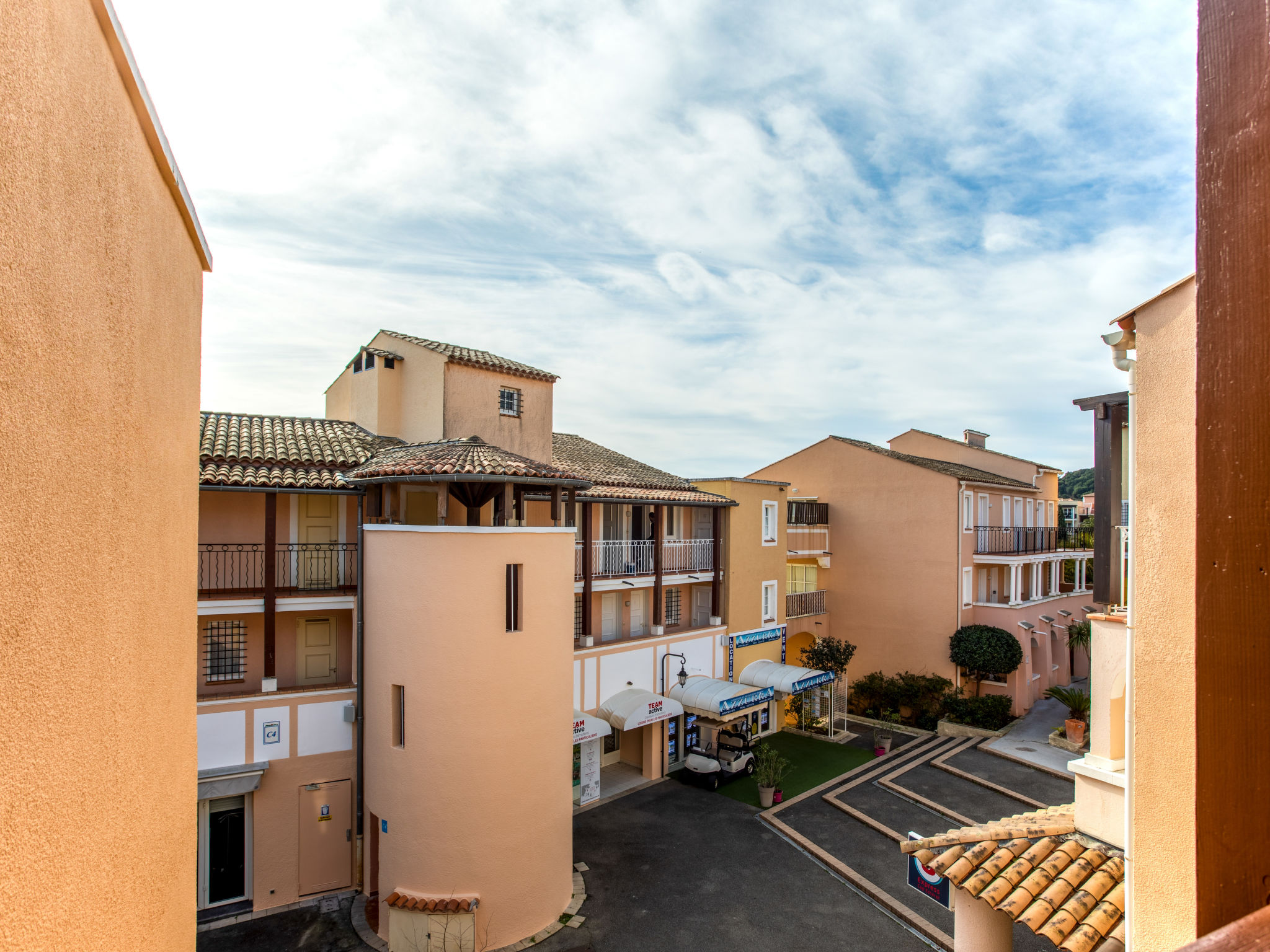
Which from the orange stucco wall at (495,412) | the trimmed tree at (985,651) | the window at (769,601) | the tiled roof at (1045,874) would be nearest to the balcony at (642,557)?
the window at (769,601)

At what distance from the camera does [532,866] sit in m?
14.1

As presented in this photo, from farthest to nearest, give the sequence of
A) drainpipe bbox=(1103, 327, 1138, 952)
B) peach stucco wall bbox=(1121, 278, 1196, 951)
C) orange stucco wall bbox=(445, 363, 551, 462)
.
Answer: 1. orange stucco wall bbox=(445, 363, 551, 462)
2. drainpipe bbox=(1103, 327, 1138, 952)
3. peach stucco wall bbox=(1121, 278, 1196, 951)

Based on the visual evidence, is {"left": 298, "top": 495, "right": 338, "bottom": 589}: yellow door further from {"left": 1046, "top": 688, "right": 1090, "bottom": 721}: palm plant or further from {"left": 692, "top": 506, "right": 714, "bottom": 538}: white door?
{"left": 1046, "top": 688, "right": 1090, "bottom": 721}: palm plant

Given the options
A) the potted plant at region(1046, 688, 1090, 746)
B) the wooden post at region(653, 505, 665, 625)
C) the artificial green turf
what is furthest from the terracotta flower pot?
the wooden post at region(653, 505, 665, 625)

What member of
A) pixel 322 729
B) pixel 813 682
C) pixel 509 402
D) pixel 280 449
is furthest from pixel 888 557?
pixel 280 449

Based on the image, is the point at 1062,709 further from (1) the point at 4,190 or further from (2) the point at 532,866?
(1) the point at 4,190

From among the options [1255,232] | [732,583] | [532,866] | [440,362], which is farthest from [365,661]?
[1255,232]

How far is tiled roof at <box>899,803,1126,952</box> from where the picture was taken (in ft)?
23.5

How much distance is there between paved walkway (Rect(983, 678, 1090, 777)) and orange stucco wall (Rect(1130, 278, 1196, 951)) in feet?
58.6

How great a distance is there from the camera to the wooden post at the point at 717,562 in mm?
25016

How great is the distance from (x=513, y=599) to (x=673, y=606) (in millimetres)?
12121

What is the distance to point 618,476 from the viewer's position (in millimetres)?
23188

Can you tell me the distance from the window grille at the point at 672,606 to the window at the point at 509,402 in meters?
8.72

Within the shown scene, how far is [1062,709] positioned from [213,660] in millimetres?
31429
